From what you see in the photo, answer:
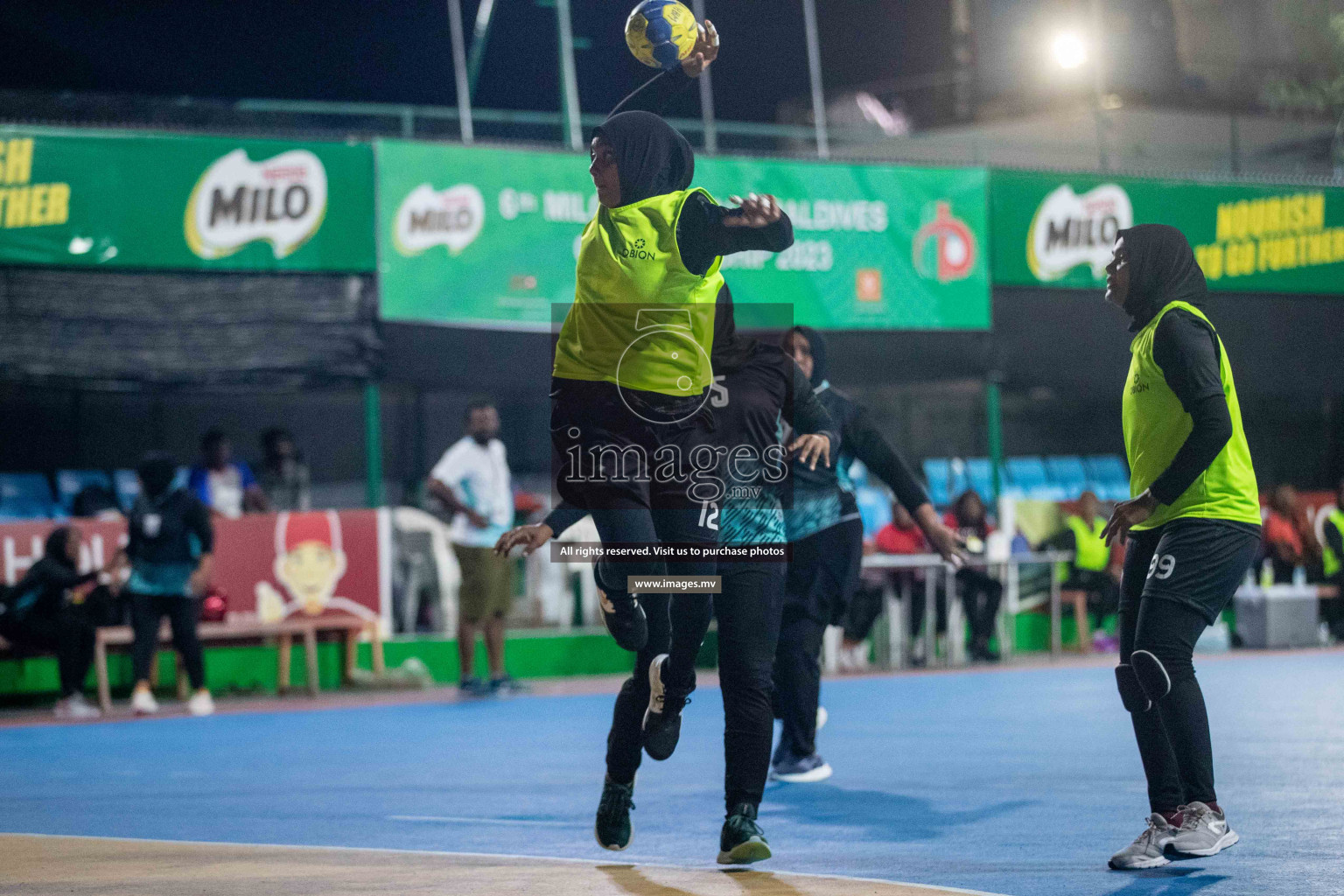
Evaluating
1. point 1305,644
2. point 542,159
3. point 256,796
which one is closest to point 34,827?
point 256,796

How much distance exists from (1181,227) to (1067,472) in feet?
15.4

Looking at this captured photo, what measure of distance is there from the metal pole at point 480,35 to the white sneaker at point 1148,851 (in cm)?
1344

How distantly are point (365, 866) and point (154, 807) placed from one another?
7.65 feet

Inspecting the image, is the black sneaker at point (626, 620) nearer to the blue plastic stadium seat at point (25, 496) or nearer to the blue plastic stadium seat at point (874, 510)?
the blue plastic stadium seat at point (25, 496)

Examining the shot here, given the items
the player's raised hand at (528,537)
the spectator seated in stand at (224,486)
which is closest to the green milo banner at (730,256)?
the spectator seated in stand at (224,486)

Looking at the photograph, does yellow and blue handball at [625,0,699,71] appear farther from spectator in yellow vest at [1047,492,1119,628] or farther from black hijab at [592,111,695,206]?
spectator in yellow vest at [1047,492,1119,628]

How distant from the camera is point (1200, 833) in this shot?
544 centimetres

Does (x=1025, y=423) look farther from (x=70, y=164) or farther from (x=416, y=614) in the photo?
(x=70, y=164)

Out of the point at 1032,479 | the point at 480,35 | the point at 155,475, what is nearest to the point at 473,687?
the point at 155,475

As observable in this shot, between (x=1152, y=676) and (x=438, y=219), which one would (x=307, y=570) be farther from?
(x=1152, y=676)

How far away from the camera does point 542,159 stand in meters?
15.8

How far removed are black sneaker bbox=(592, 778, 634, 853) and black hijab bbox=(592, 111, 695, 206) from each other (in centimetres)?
206

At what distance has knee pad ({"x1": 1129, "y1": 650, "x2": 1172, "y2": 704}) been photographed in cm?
A: 546

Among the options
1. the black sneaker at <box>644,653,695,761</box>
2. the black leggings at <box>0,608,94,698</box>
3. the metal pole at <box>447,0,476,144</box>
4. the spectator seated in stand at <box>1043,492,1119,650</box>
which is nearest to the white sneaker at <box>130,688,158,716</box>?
the black leggings at <box>0,608,94,698</box>
